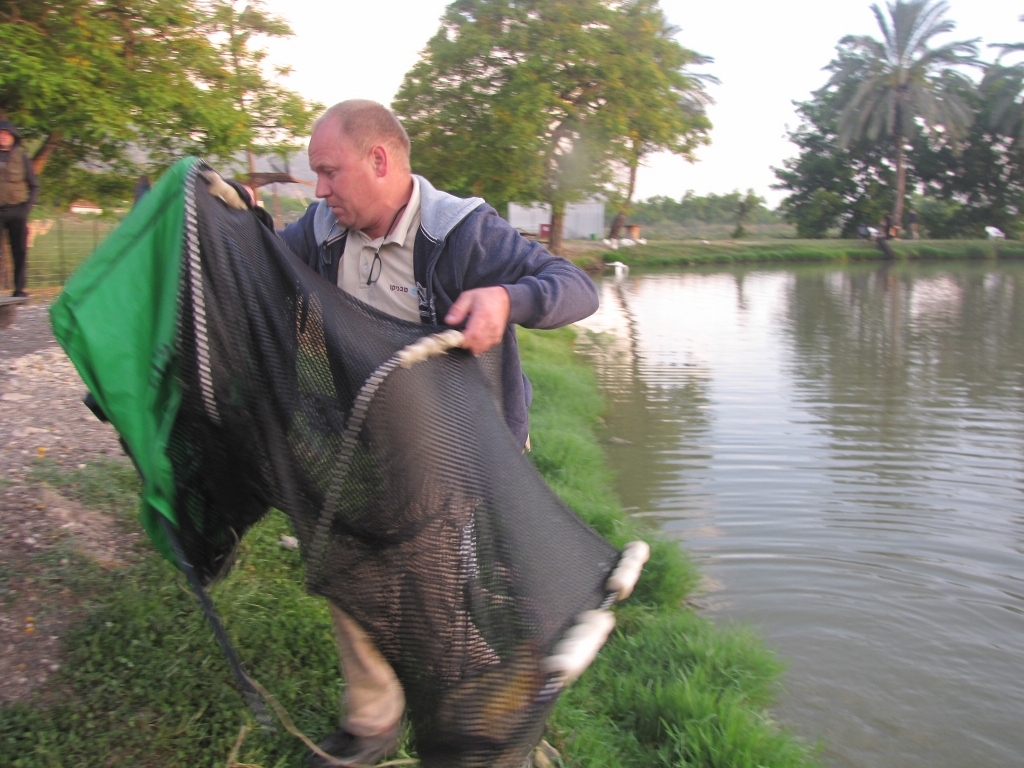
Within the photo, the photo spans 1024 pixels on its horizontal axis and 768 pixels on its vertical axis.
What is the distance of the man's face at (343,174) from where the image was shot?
2.57 m

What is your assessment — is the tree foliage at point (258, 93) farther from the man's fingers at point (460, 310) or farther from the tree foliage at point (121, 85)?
the man's fingers at point (460, 310)

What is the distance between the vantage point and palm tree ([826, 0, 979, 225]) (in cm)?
4577

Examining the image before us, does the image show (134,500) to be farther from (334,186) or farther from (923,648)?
(923,648)

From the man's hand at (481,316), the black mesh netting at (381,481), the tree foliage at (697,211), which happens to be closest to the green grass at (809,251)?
the tree foliage at (697,211)

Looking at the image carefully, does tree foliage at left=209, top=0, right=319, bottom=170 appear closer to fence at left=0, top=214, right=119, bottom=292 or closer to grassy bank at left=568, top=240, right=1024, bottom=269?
fence at left=0, top=214, right=119, bottom=292

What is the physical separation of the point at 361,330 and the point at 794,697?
11.8 feet

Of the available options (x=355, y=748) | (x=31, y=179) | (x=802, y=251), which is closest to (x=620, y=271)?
(x=802, y=251)

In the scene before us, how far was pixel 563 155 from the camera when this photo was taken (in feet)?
105

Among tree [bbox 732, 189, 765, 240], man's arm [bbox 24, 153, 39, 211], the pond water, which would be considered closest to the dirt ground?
man's arm [bbox 24, 153, 39, 211]

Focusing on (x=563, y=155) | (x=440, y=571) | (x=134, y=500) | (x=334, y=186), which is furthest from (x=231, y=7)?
(x=563, y=155)

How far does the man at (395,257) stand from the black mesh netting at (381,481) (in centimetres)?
33

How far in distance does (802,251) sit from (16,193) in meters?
39.3

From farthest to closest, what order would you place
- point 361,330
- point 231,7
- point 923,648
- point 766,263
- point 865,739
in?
point 766,263
point 231,7
point 923,648
point 865,739
point 361,330

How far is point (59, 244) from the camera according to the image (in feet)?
44.9
